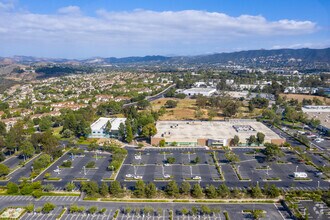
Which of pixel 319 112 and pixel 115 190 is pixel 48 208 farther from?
pixel 319 112

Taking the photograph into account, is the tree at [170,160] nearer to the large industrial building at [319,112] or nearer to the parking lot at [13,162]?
the parking lot at [13,162]

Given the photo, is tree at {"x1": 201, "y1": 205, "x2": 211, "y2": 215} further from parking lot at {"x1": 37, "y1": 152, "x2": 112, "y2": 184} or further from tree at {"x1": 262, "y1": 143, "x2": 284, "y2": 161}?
tree at {"x1": 262, "y1": 143, "x2": 284, "y2": 161}

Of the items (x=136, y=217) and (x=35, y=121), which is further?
(x=35, y=121)

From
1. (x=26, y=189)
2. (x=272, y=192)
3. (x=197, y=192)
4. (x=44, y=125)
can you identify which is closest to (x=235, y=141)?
(x=272, y=192)

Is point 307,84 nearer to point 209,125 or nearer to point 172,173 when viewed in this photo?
point 209,125

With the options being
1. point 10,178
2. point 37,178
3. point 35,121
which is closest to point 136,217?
point 37,178

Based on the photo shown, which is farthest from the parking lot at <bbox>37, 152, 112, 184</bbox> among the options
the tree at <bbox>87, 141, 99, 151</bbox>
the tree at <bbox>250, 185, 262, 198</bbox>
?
the tree at <bbox>250, 185, 262, 198</bbox>
